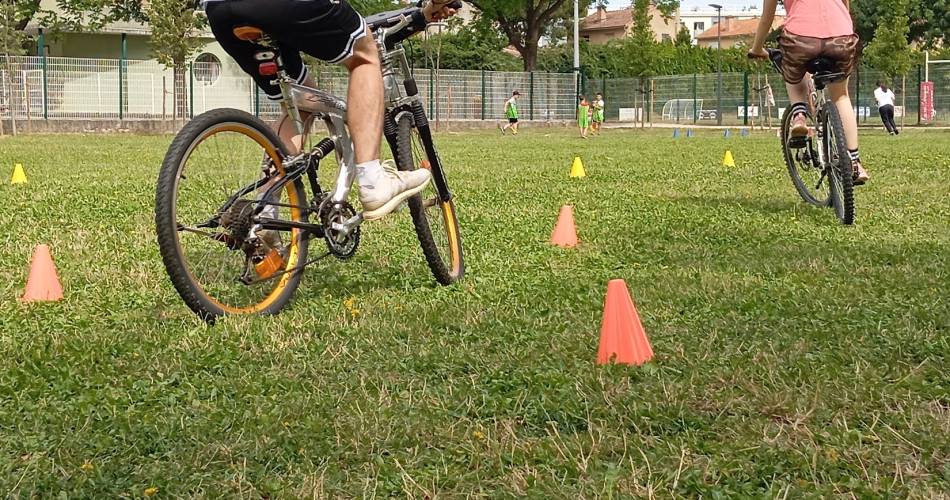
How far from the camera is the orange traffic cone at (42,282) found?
4.43 meters

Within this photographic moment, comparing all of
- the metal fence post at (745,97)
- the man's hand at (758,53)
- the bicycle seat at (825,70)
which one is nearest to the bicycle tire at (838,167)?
the bicycle seat at (825,70)

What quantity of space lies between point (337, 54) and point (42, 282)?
162cm

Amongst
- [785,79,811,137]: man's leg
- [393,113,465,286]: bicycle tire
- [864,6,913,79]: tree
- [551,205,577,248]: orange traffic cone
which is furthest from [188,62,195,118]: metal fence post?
[393,113,465,286]: bicycle tire

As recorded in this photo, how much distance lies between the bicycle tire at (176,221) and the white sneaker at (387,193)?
299 millimetres

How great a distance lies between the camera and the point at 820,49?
6.68 m

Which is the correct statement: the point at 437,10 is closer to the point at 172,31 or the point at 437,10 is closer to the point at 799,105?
the point at 799,105

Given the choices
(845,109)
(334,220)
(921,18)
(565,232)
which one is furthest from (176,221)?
(921,18)

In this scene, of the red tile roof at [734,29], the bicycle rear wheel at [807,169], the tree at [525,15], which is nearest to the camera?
the bicycle rear wheel at [807,169]

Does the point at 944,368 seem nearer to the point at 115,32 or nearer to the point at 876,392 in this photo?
the point at 876,392

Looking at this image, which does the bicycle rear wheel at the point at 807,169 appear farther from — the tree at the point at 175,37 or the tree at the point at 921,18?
the tree at the point at 921,18

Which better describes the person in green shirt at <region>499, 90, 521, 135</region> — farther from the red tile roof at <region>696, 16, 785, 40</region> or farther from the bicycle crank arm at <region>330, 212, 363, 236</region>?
the red tile roof at <region>696, 16, 785, 40</region>

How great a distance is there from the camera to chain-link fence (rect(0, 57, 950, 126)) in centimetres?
3011

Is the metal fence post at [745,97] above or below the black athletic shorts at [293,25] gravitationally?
above

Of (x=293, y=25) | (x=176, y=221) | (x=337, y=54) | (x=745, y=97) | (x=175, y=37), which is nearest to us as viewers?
(x=176, y=221)
